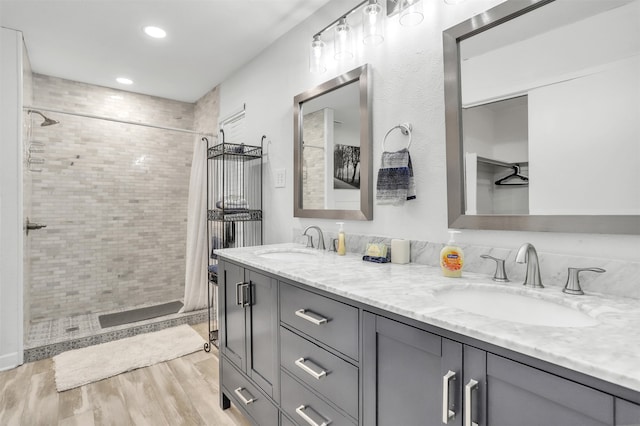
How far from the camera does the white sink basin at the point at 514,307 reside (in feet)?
2.99

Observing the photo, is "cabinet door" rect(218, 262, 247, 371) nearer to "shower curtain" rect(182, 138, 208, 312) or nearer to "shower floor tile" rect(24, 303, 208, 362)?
"shower curtain" rect(182, 138, 208, 312)

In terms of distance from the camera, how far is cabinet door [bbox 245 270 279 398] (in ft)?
4.65

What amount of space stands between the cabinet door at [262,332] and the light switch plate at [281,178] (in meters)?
0.96

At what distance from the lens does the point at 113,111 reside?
3.54 m

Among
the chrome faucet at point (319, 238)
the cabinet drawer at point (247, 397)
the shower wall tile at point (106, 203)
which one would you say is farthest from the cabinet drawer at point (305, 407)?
the shower wall tile at point (106, 203)

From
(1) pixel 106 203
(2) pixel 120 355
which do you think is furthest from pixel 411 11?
(1) pixel 106 203

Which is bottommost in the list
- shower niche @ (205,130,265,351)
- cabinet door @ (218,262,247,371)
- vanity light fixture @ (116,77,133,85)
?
cabinet door @ (218,262,247,371)

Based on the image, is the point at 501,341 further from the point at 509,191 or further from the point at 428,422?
the point at 509,191

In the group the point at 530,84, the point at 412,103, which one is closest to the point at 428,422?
the point at 530,84

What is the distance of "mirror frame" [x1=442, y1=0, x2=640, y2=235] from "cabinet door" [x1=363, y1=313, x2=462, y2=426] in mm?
618

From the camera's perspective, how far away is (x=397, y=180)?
4.87 feet

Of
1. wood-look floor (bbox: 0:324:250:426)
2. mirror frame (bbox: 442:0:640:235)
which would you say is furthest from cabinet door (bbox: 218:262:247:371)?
mirror frame (bbox: 442:0:640:235)

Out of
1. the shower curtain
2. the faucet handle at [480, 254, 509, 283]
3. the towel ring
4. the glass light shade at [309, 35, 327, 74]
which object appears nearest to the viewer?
the faucet handle at [480, 254, 509, 283]

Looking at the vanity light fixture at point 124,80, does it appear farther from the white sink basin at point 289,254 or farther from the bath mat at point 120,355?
the white sink basin at point 289,254
